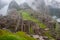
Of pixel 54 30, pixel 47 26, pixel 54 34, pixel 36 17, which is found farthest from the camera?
pixel 36 17

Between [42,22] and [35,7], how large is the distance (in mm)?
31104

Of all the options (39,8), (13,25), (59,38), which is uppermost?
(39,8)

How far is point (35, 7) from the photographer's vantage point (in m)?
99.3

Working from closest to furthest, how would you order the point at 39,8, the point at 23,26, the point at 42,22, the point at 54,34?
the point at 23,26, the point at 54,34, the point at 42,22, the point at 39,8

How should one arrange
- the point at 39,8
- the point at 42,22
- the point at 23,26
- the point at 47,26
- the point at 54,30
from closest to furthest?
the point at 23,26, the point at 54,30, the point at 47,26, the point at 42,22, the point at 39,8

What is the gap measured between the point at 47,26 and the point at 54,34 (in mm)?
8292

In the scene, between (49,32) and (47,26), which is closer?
(49,32)

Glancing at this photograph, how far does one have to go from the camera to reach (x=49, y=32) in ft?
184

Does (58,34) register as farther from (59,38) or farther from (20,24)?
(20,24)

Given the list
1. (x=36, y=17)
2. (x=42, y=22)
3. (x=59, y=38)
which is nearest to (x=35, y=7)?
(x=36, y=17)

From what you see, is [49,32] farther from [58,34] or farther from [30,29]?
[30,29]

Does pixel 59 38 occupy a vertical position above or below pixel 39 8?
below

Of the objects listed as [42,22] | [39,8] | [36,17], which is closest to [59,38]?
[42,22]

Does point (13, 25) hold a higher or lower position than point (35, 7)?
lower
